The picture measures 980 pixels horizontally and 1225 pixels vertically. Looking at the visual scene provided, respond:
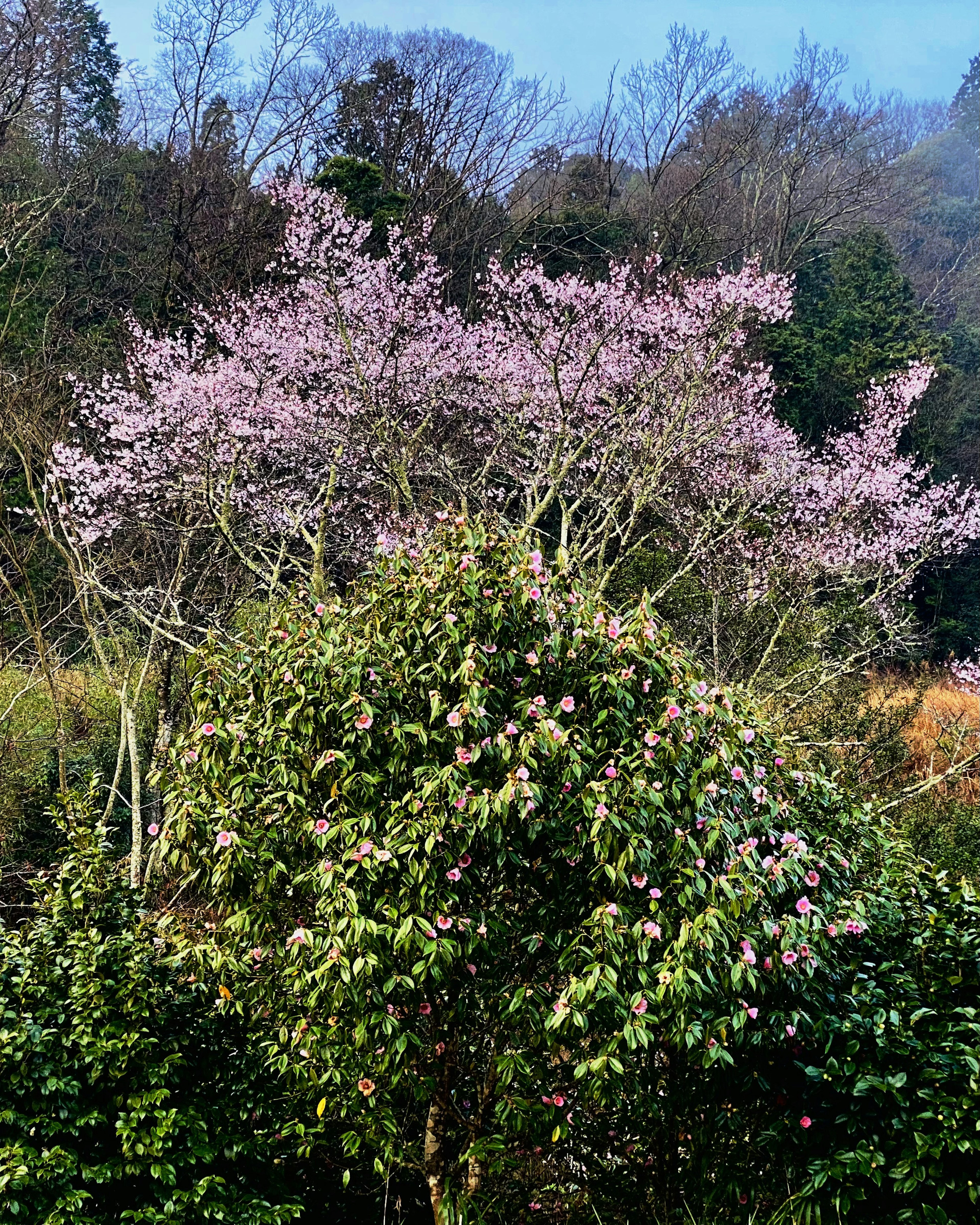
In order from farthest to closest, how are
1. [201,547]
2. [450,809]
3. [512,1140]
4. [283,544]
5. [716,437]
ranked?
[201,547]
[716,437]
[283,544]
[512,1140]
[450,809]

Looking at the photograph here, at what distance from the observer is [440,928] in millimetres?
2816

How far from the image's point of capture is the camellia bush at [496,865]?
2.74 m

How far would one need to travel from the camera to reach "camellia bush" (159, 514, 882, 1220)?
274 centimetres

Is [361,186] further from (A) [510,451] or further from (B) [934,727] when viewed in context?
(B) [934,727]

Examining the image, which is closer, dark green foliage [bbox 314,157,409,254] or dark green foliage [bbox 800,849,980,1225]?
dark green foliage [bbox 800,849,980,1225]

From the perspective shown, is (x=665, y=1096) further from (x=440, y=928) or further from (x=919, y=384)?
(x=919, y=384)

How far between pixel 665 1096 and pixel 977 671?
338 inches

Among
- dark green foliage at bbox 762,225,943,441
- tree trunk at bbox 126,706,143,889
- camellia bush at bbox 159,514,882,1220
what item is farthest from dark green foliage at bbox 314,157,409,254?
camellia bush at bbox 159,514,882,1220

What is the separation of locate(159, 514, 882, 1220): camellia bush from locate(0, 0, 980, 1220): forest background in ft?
5.50

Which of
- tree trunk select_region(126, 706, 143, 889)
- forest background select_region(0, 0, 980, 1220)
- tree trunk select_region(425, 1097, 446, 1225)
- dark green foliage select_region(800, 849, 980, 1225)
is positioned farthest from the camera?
forest background select_region(0, 0, 980, 1220)

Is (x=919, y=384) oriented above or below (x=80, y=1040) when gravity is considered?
above

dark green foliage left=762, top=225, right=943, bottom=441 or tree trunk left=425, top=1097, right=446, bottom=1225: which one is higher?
dark green foliage left=762, top=225, right=943, bottom=441

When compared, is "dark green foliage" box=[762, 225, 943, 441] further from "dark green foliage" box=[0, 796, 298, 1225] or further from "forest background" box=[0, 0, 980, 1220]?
"dark green foliage" box=[0, 796, 298, 1225]

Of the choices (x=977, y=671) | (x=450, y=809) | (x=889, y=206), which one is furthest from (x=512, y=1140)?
(x=889, y=206)
